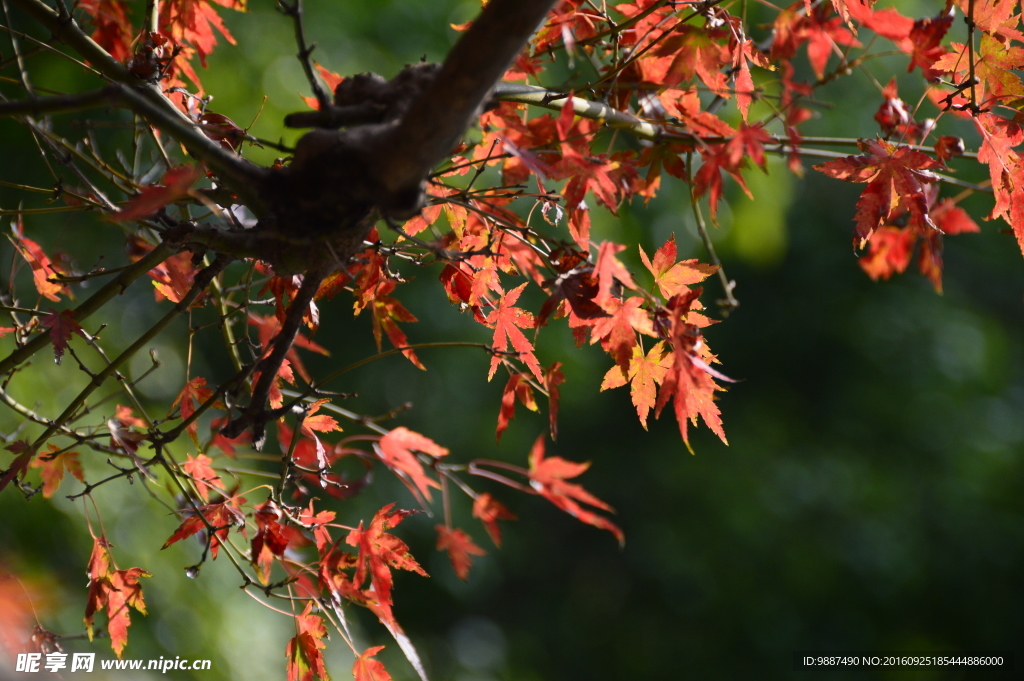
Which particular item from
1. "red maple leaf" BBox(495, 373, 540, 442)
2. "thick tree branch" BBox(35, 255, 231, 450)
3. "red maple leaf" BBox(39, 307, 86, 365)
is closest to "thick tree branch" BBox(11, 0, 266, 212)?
"thick tree branch" BBox(35, 255, 231, 450)

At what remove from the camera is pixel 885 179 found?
70cm

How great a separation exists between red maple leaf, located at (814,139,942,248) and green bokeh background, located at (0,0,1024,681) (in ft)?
6.27

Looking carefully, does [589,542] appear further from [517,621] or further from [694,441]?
[694,441]

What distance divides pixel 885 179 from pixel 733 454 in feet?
10.4

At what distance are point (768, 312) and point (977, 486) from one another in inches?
57.0

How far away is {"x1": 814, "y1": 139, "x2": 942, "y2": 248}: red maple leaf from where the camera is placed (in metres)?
0.69

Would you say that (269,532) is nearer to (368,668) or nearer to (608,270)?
(368,668)

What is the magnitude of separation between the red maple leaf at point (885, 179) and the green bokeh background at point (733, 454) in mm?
1910

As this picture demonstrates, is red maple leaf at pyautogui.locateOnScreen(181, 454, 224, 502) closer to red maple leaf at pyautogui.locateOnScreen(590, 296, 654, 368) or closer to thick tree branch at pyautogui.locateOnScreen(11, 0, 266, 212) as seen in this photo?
thick tree branch at pyautogui.locateOnScreen(11, 0, 266, 212)

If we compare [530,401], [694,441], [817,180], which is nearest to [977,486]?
[694,441]

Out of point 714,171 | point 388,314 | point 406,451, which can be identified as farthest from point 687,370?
point 388,314

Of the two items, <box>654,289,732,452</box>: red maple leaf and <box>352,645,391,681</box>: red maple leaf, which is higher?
<box>654,289,732,452</box>: red maple leaf

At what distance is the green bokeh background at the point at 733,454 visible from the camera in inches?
109

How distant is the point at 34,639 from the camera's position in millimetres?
829
